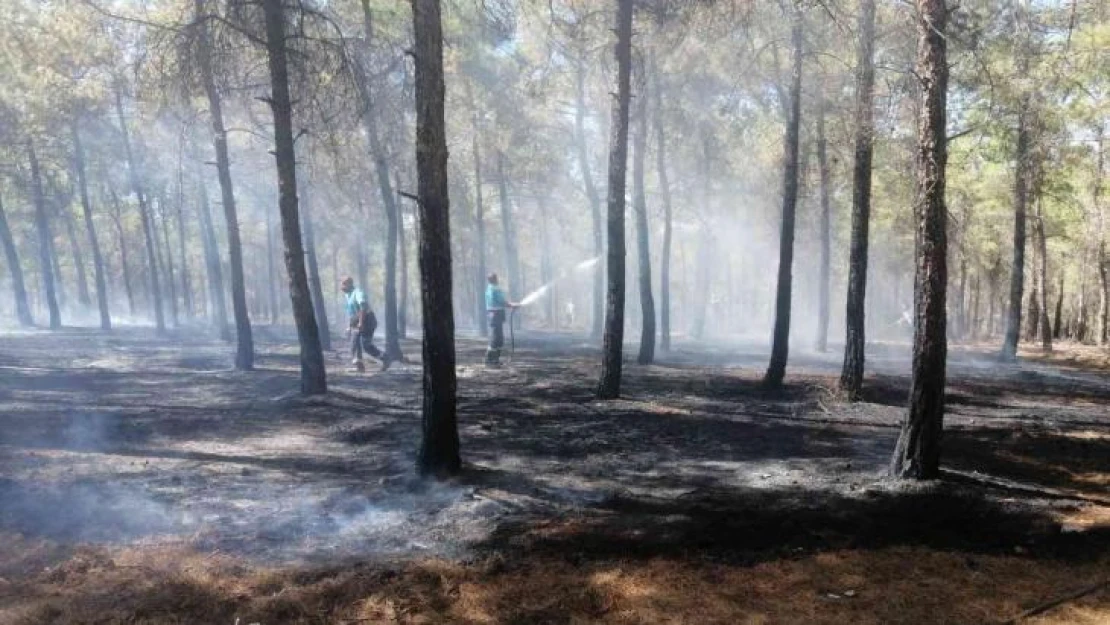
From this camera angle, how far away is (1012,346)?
829 inches

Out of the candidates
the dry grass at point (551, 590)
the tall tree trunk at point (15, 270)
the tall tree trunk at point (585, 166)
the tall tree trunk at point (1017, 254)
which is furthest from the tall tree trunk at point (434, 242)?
the tall tree trunk at point (15, 270)

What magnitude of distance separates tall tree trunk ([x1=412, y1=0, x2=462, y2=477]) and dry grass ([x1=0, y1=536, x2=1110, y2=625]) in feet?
6.78

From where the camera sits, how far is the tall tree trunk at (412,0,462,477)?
6.43 m

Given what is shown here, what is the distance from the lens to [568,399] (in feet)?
38.1

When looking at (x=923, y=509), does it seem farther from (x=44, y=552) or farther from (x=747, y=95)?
(x=747, y=95)

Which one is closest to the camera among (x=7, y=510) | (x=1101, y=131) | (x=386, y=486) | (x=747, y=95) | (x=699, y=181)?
(x=7, y=510)

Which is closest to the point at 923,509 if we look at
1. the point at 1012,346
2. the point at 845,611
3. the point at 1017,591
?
the point at 1017,591

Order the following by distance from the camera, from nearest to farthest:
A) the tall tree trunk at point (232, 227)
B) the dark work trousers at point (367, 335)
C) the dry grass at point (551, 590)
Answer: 1. the dry grass at point (551, 590)
2. the tall tree trunk at point (232, 227)
3. the dark work trousers at point (367, 335)

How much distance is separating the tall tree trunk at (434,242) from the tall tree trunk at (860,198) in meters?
6.38

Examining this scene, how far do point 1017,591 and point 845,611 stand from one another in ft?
3.97

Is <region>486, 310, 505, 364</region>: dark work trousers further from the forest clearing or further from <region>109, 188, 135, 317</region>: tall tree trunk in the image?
<region>109, 188, 135, 317</region>: tall tree trunk

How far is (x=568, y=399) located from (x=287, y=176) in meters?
5.91

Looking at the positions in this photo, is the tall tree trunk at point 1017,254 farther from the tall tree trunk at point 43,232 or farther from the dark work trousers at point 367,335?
the tall tree trunk at point 43,232

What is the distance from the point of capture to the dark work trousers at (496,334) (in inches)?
610
